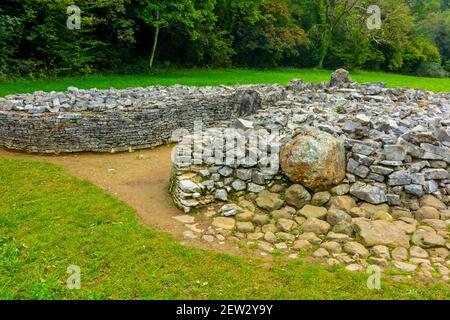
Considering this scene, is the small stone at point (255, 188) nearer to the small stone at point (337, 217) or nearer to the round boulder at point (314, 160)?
the round boulder at point (314, 160)

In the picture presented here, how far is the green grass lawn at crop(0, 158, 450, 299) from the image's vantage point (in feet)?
19.0

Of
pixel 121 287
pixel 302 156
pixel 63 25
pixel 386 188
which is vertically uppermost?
pixel 63 25

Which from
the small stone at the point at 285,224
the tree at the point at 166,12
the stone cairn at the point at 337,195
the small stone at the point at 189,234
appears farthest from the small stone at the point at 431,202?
the tree at the point at 166,12

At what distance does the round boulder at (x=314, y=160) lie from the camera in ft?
27.2

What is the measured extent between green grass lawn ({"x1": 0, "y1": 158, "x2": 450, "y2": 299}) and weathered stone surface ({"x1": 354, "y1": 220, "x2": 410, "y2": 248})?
1.04m

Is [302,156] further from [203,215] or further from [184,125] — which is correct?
[184,125]

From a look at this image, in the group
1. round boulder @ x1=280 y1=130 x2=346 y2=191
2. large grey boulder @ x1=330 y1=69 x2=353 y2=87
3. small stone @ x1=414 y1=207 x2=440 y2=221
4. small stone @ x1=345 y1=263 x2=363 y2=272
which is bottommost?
small stone @ x1=345 y1=263 x2=363 y2=272

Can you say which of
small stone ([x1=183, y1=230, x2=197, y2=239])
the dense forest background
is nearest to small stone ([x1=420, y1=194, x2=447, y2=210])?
small stone ([x1=183, y1=230, x2=197, y2=239])

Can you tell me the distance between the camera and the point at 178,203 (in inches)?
344

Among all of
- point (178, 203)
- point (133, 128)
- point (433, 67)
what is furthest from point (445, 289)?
point (433, 67)

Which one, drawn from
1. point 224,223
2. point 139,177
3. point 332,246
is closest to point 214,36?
point 139,177

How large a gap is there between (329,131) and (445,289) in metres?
4.63

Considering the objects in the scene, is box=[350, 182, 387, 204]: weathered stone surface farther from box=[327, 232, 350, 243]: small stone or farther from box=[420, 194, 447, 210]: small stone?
box=[327, 232, 350, 243]: small stone

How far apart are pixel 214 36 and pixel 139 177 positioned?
2473 cm
